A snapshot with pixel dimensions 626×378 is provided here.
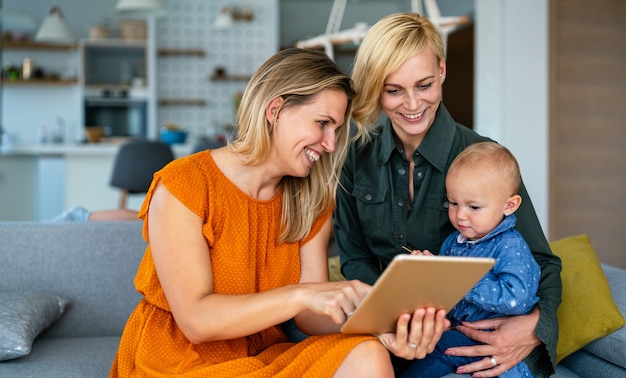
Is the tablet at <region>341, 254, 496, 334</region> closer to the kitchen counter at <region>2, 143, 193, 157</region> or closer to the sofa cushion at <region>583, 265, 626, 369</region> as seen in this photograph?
the sofa cushion at <region>583, 265, 626, 369</region>

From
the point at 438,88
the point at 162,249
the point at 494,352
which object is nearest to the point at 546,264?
the point at 494,352

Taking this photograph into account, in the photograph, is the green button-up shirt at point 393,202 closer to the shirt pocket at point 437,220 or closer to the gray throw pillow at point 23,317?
the shirt pocket at point 437,220

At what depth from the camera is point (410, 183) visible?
215 centimetres

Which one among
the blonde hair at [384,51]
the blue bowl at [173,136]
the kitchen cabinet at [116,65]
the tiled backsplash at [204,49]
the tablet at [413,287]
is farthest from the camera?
the tiled backsplash at [204,49]

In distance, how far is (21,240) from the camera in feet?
7.85

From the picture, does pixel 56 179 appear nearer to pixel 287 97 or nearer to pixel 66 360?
pixel 66 360

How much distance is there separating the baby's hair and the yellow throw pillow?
17.2 inches

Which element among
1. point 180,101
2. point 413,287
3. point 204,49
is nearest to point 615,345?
point 413,287

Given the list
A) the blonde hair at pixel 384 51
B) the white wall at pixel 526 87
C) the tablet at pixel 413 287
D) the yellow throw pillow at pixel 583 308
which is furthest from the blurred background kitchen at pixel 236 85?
the tablet at pixel 413 287

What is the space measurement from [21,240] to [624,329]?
1.85 meters

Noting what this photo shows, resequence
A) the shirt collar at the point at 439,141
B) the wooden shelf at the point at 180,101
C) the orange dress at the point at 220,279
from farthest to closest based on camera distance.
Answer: the wooden shelf at the point at 180,101 < the shirt collar at the point at 439,141 < the orange dress at the point at 220,279

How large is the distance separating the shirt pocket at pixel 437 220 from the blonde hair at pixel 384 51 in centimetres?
31

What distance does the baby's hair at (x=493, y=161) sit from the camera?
5.92ft

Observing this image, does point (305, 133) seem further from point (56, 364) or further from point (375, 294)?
point (56, 364)
